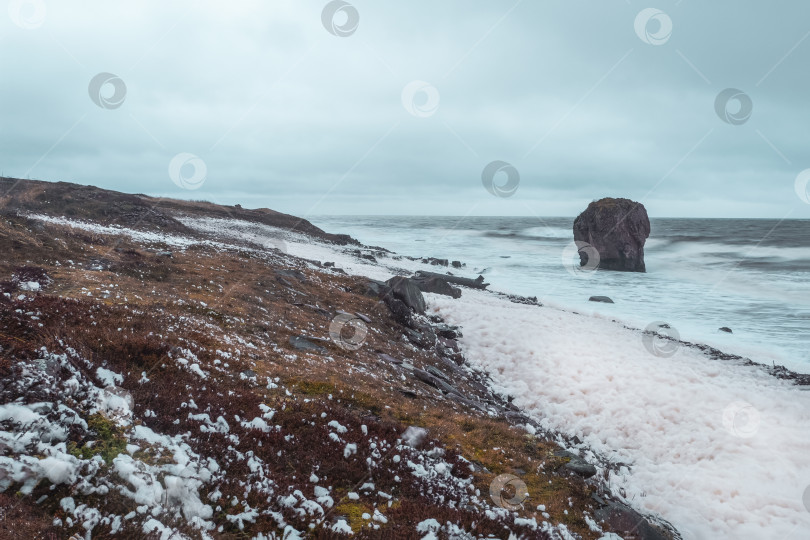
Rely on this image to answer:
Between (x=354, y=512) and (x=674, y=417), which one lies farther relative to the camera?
(x=674, y=417)

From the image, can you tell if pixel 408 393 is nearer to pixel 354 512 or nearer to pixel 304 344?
pixel 304 344

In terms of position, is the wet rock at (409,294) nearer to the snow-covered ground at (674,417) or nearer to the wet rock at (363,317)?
the snow-covered ground at (674,417)

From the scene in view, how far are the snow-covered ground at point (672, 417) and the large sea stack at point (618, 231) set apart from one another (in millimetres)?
44465

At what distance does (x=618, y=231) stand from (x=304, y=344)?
215ft

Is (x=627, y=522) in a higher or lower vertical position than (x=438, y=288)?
lower

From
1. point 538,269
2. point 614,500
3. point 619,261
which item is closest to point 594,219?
point 619,261

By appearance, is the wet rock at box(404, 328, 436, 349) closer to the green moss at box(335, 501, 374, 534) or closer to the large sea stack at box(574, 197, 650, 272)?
the green moss at box(335, 501, 374, 534)


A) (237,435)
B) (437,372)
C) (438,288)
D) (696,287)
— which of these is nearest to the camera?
(237,435)

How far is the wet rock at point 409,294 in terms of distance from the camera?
33312 millimetres

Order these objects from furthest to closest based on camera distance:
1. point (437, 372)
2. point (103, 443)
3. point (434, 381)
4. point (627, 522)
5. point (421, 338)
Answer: point (421, 338)
point (437, 372)
point (434, 381)
point (627, 522)
point (103, 443)

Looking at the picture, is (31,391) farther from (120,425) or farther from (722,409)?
(722,409)

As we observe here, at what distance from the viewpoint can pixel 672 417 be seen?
1844 cm

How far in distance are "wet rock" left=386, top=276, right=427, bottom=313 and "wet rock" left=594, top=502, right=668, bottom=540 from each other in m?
22.0

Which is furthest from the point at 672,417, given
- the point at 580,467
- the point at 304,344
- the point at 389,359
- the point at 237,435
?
the point at 237,435
